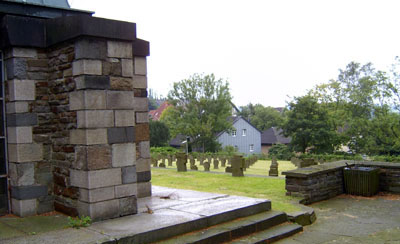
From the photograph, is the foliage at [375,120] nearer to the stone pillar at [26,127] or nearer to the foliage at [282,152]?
the foliage at [282,152]

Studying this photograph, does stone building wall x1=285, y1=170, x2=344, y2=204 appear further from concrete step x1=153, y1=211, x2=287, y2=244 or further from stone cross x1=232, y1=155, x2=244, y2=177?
stone cross x1=232, y1=155, x2=244, y2=177

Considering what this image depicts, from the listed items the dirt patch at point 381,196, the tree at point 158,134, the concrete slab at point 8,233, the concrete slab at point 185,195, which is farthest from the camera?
the tree at point 158,134

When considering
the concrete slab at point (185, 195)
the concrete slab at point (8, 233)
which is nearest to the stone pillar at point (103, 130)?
the concrete slab at point (8, 233)

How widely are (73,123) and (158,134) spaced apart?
118 feet

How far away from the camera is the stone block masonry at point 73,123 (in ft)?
19.2

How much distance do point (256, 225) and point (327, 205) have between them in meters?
3.54

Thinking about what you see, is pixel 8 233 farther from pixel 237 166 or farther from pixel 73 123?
pixel 237 166

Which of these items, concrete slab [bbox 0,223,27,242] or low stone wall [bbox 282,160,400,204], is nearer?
concrete slab [bbox 0,223,27,242]

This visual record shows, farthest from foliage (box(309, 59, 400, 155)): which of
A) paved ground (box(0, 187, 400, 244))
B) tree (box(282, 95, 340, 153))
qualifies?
paved ground (box(0, 187, 400, 244))

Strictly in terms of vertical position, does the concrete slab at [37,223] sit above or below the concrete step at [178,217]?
above

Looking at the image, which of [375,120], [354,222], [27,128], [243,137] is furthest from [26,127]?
[243,137]

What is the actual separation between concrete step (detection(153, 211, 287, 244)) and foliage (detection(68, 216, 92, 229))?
124 cm

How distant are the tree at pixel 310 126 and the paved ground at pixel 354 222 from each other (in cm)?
2316

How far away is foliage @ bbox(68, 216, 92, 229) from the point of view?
560 cm
